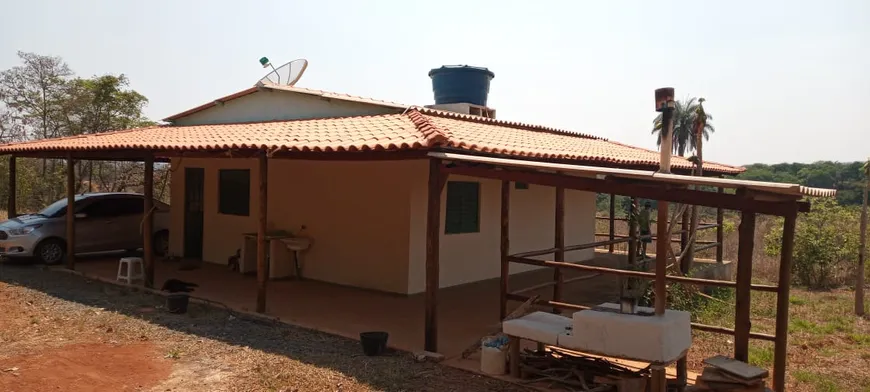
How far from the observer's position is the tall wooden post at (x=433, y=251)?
5969mm

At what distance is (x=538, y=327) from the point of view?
203 inches

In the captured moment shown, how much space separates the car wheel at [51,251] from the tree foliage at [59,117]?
24.9 feet

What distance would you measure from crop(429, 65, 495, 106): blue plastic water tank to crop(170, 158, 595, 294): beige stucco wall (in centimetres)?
320

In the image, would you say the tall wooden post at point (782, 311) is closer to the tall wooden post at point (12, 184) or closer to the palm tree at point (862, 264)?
the palm tree at point (862, 264)

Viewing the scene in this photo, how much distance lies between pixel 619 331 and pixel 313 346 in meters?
3.23

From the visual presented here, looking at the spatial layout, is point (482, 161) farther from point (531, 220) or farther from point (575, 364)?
point (531, 220)

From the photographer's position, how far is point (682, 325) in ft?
15.6

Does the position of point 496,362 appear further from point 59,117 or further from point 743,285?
point 59,117

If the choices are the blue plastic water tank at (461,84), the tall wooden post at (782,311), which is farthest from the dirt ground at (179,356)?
the blue plastic water tank at (461,84)

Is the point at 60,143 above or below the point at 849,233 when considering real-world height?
above

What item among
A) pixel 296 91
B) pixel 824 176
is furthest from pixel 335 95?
pixel 824 176

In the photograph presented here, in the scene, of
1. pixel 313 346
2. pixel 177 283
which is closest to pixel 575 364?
pixel 313 346

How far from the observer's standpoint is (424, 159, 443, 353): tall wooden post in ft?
19.6

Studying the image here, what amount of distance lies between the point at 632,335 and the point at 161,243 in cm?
1097
